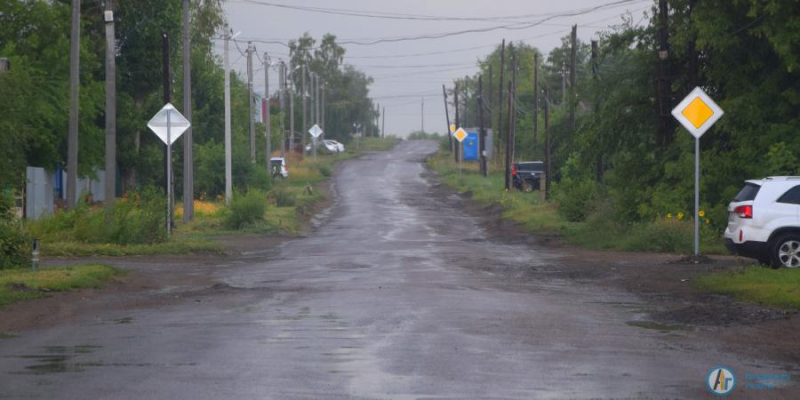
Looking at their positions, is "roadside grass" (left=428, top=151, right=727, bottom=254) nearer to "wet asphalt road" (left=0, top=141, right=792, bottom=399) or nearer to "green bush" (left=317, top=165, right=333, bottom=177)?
"wet asphalt road" (left=0, top=141, right=792, bottom=399)

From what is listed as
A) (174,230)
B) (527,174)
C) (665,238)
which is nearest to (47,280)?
(665,238)

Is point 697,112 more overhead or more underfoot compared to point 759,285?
more overhead

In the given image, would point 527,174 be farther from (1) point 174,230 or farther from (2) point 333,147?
(2) point 333,147

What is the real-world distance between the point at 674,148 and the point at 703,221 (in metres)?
2.91

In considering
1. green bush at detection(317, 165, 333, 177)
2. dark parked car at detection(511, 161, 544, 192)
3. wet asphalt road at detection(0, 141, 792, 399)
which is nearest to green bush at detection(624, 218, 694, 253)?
wet asphalt road at detection(0, 141, 792, 399)

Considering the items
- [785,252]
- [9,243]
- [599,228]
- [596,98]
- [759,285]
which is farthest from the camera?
[596,98]

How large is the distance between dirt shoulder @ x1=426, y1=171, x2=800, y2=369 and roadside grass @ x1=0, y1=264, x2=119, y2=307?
314 inches

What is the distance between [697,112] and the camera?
22469 millimetres

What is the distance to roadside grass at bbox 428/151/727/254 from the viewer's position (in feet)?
93.4

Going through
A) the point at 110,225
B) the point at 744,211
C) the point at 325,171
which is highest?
the point at 744,211

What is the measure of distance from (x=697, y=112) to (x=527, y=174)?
45.6 m

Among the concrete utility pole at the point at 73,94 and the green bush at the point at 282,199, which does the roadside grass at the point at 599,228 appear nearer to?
the green bush at the point at 282,199

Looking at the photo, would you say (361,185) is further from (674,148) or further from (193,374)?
(193,374)

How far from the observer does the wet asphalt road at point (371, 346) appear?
9305 mm
